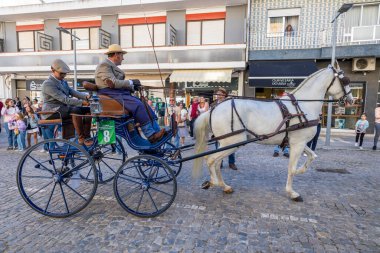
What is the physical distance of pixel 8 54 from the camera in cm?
1557

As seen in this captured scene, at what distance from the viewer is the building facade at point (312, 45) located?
1221 centimetres

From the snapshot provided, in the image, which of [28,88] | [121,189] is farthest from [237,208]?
[28,88]

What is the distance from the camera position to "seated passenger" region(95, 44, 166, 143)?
3398mm

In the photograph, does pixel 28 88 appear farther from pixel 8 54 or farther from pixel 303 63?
pixel 303 63

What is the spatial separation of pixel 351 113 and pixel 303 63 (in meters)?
4.03

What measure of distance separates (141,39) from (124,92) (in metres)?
12.7

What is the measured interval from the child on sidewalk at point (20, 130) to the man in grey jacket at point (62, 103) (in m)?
5.63

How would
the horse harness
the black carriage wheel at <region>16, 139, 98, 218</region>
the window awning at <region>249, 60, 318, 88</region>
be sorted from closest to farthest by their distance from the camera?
the black carriage wheel at <region>16, 139, 98, 218</region>, the horse harness, the window awning at <region>249, 60, 318, 88</region>

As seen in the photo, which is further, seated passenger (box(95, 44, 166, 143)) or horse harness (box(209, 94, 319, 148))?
horse harness (box(209, 94, 319, 148))

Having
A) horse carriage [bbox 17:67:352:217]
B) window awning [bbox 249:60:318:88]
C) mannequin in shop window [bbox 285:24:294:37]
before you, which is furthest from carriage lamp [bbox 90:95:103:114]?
mannequin in shop window [bbox 285:24:294:37]

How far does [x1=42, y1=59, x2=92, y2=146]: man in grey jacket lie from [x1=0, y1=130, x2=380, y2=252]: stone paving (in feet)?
3.72

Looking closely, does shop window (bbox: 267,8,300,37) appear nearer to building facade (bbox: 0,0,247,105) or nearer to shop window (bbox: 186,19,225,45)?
building facade (bbox: 0,0,247,105)

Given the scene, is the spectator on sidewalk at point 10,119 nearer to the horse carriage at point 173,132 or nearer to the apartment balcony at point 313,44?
the horse carriage at point 173,132

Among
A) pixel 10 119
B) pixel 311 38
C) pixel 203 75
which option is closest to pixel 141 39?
pixel 203 75
